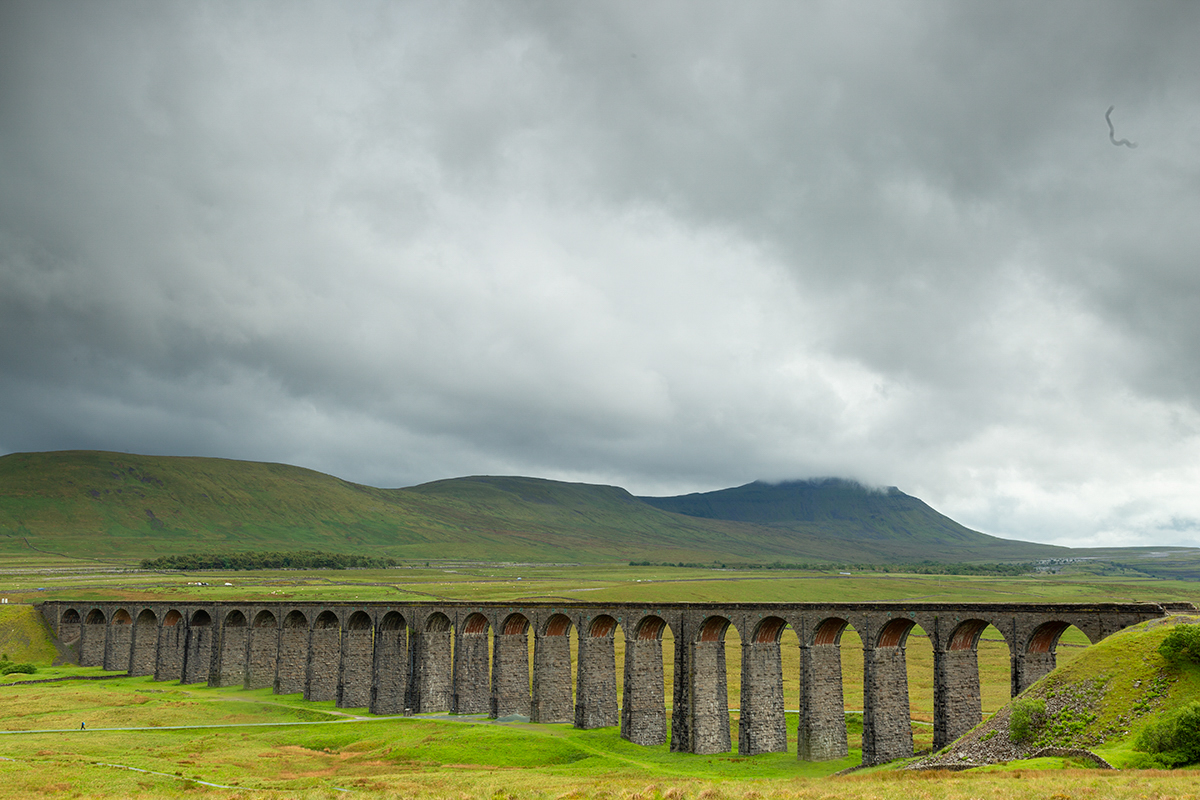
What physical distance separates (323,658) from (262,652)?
12503 mm

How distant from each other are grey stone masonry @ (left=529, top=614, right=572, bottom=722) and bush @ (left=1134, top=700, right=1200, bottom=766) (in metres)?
47.0

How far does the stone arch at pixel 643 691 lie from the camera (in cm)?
6638

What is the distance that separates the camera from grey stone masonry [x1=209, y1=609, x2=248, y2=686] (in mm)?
99125

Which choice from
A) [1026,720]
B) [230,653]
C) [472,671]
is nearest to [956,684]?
[1026,720]

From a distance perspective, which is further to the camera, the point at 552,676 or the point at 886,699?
the point at 552,676

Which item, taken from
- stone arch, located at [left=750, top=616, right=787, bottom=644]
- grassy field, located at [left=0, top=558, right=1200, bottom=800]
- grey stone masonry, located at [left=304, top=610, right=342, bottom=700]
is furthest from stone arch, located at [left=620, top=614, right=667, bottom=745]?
grey stone masonry, located at [left=304, top=610, right=342, bottom=700]

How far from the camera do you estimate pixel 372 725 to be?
75375 millimetres

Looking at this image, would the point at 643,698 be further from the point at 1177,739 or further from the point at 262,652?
the point at 262,652

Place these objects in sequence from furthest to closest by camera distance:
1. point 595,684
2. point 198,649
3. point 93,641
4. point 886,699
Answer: point 93,641
point 198,649
point 595,684
point 886,699

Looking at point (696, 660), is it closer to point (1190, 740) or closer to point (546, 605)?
point (546, 605)

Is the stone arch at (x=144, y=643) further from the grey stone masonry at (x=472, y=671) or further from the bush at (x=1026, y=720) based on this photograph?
the bush at (x=1026, y=720)

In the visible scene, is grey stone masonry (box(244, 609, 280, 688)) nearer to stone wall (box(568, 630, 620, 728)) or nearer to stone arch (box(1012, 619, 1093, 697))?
stone wall (box(568, 630, 620, 728))

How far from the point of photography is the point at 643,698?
219 ft

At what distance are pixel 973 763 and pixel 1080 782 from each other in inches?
423
